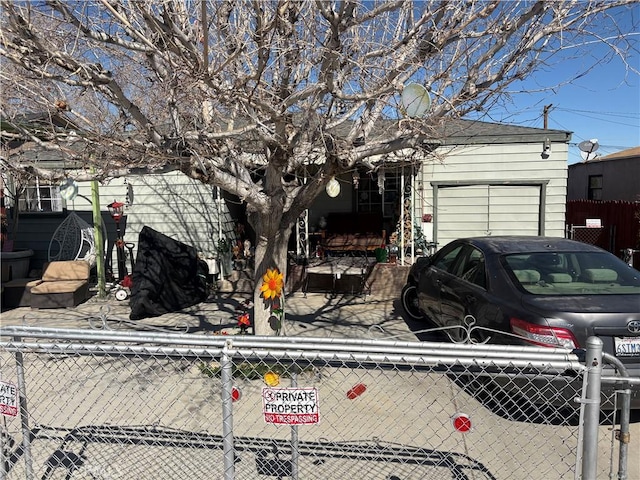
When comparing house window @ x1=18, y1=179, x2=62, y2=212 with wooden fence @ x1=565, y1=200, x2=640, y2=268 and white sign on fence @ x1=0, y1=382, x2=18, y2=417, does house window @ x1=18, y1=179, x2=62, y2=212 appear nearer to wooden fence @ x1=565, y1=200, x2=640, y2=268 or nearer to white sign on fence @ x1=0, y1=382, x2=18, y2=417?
white sign on fence @ x1=0, y1=382, x2=18, y2=417

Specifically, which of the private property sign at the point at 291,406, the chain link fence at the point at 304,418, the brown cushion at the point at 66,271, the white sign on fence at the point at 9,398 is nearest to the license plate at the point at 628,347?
the chain link fence at the point at 304,418

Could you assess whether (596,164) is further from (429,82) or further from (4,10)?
(4,10)

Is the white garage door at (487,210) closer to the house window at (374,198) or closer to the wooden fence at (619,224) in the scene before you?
the house window at (374,198)

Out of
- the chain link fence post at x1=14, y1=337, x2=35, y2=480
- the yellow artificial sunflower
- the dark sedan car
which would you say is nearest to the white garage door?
the dark sedan car

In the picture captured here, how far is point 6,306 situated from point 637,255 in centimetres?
1349

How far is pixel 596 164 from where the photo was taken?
19781 millimetres

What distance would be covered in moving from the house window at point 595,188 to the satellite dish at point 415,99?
64.3ft

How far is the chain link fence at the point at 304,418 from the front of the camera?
2182mm

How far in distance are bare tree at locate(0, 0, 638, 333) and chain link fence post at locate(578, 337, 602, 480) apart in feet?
7.41

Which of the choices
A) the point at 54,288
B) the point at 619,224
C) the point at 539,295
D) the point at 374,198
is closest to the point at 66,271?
the point at 54,288

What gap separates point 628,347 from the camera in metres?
3.40

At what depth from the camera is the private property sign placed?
2.16m

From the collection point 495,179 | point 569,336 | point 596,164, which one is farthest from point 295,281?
point 596,164

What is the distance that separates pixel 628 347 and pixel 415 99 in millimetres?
2476
